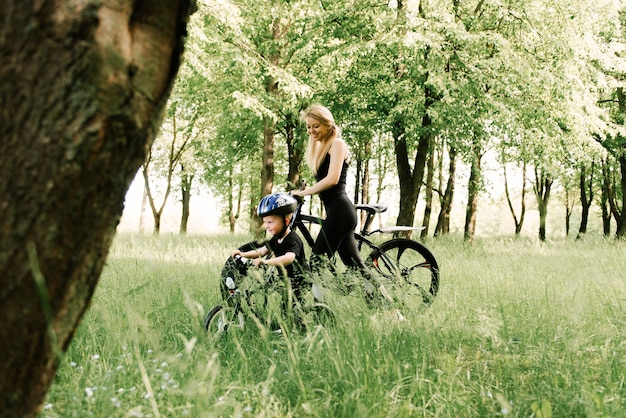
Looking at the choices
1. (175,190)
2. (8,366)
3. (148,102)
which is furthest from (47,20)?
(175,190)

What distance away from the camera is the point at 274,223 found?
433 centimetres

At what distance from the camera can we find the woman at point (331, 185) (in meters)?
4.75

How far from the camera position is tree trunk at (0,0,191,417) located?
51.8 inches

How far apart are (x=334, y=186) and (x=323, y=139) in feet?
1.49

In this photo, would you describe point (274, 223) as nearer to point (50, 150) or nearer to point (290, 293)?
point (290, 293)

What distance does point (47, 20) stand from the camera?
4.35 ft

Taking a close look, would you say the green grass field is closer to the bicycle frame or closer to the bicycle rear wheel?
the bicycle rear wheel

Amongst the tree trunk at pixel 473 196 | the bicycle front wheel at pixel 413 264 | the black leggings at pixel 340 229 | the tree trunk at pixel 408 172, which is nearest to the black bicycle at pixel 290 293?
the bicycle front wheel at pixel 413 264

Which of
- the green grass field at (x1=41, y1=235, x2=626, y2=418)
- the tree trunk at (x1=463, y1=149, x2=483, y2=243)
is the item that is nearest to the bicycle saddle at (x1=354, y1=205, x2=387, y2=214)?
the green grass field at (x1=41, y1=235, x2=626, y2=418)

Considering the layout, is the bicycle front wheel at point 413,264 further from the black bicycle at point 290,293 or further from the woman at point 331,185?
the woman at point 331,185

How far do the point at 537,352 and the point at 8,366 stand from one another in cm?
310

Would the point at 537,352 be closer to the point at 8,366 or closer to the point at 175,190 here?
the point at 8,366

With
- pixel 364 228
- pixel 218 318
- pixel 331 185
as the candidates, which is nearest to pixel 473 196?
pixel 364 228

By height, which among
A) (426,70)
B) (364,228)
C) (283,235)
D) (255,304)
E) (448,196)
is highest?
→ (426,70)
